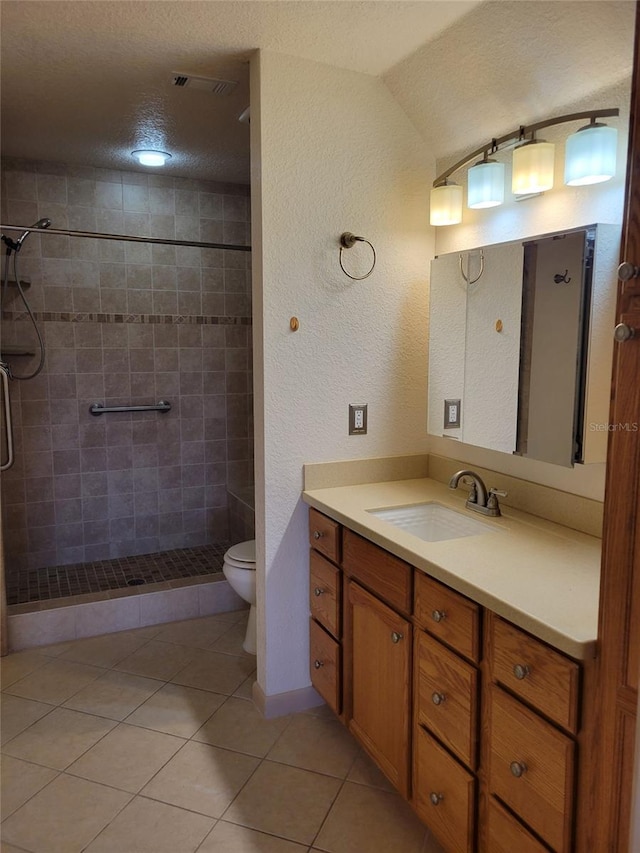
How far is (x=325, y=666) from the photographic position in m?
2.26

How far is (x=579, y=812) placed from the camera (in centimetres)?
119

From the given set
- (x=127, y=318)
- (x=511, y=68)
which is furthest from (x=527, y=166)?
(x=127, y=318)

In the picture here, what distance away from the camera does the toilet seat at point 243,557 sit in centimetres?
275

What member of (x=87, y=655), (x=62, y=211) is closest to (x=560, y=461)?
(x=87, y=655)

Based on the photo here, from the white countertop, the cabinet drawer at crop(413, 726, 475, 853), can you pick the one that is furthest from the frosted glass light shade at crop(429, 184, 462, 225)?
the cabinet drawer at crop(413, 726, 475, 853)

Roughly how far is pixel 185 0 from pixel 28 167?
6.60ft

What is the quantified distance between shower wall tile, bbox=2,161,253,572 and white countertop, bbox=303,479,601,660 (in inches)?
72.4

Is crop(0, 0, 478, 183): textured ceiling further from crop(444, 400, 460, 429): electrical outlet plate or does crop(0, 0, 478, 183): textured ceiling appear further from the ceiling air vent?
crop(444, 400, 460, 429): electrical outlet plate

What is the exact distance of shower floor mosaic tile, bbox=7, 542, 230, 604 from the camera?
3.25 metres

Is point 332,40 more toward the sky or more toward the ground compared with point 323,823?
more toward the sky

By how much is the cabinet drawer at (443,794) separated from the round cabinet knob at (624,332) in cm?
108

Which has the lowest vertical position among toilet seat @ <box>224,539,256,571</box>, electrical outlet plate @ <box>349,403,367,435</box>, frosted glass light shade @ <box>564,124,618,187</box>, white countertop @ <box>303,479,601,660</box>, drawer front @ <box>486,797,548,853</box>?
drawer front @ <box>486,797,548,853</box>

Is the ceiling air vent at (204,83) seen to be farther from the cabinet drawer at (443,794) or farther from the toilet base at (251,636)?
the cabinet drawer at (443,794)

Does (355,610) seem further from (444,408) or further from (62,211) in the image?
(62,211)
